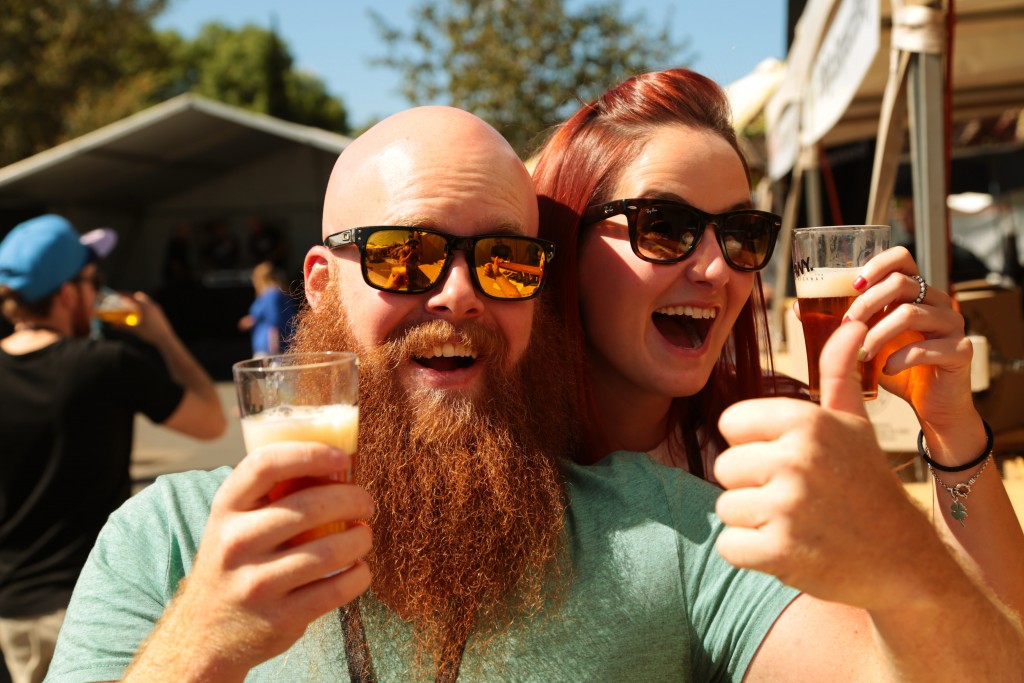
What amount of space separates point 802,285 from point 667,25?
64.3 feet

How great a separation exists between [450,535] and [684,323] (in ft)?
3.40

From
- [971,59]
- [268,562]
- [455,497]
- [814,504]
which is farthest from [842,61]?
[268,562]

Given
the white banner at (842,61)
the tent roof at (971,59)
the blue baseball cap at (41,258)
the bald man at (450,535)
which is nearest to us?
the bald man at (450,535)

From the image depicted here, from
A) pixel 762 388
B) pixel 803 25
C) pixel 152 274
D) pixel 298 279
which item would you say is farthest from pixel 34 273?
pixel 152 274

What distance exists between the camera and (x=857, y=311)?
5.80ft

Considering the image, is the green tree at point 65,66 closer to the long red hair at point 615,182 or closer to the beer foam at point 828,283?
the long red hair at point 615,182

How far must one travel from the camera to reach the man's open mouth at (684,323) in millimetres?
2408

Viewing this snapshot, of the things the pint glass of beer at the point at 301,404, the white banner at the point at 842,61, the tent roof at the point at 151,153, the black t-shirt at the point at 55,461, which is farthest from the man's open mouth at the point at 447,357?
the tent roof at the point at 151,153

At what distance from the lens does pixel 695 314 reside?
241 cm

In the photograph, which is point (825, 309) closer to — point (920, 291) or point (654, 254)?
point (920, 291)

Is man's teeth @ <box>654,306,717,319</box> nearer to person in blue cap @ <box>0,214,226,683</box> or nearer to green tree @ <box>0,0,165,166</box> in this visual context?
person in blue cap @ <box>0,214,226,683</box>

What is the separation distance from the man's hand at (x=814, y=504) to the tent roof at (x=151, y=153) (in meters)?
15.8

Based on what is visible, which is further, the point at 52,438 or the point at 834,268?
the point at 52,438

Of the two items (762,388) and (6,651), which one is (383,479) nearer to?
(762,388)
